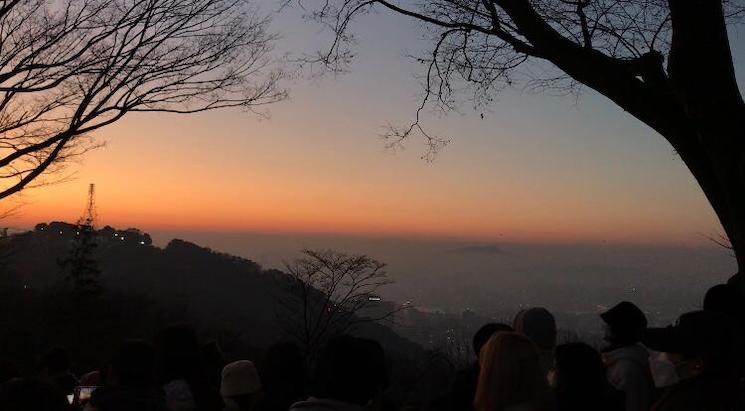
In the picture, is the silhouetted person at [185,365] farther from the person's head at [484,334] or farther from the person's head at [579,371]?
the person's head at [579,371]

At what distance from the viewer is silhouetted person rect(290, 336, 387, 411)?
232cm

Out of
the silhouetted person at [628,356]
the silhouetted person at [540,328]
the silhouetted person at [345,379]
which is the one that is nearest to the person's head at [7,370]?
the silhouetted person at [345,379]

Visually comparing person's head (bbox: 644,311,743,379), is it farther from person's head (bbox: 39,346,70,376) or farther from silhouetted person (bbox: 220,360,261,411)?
person's head (bbox: 39,346,70,376)

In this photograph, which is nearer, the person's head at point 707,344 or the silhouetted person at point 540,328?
the person's head at point 707,344

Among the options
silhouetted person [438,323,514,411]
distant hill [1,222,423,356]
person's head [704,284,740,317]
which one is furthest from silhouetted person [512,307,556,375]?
distant hill [1,222,423,356]

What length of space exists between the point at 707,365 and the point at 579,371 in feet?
2.56

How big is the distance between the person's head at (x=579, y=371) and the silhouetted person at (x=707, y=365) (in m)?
0.64

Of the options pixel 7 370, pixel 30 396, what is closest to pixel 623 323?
pixel 30 396

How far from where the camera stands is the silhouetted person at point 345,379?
2322 mm

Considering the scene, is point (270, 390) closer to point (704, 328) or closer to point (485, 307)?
point (704, 328)

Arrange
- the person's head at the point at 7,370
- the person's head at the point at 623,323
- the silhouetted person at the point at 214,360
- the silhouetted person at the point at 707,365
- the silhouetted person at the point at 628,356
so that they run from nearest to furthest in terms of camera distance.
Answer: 1. the silhouetted person at the point at 707,365
2. the silhouetted person at the point at 628,356
3. the person's head at the point at 623,323
4. the silhouetted person at the point at 214,360
5. the person's head at the point at 7,370

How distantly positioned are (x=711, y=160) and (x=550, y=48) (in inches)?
57.7

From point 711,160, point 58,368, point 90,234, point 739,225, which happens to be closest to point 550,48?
point 711,160

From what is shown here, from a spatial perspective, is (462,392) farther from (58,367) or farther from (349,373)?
(58,367)
